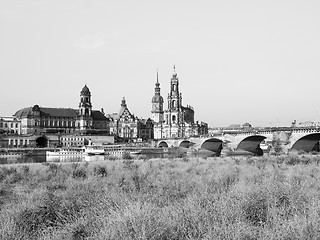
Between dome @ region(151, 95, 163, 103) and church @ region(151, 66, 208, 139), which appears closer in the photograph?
church @ region(151, 66, 208, 139)

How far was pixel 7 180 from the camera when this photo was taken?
19.8 m

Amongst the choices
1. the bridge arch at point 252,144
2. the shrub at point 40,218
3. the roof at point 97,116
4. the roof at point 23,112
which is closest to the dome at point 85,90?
the roof at point 97,116

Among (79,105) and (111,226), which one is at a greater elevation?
(79,105)

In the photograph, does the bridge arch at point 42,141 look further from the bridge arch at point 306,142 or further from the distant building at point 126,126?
the bridge arch at point 306,142

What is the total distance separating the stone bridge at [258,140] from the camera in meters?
53.7

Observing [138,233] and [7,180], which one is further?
[7,180]

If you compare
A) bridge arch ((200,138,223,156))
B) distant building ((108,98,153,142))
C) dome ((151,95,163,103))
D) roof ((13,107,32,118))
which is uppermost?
dome ((151,95,163,103))

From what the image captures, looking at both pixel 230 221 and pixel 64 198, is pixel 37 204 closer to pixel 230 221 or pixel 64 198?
pixel 64 198

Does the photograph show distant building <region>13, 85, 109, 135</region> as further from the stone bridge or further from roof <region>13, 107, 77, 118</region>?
the stone bridge

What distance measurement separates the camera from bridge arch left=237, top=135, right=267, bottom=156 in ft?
203

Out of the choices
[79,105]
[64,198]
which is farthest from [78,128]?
[64,198]

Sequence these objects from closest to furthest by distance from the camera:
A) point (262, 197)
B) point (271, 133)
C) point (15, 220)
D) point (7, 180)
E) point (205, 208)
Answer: point (205, 208) < point (15, 220) < point (262, 197) < point (7, 180) < point (271, 133)

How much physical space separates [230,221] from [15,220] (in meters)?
4.67

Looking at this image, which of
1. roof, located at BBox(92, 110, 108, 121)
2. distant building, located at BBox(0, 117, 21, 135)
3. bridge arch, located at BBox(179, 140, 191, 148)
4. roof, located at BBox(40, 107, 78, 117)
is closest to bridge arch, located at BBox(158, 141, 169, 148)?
bridge arch, located at BBox(179, 140, 191, 148)
